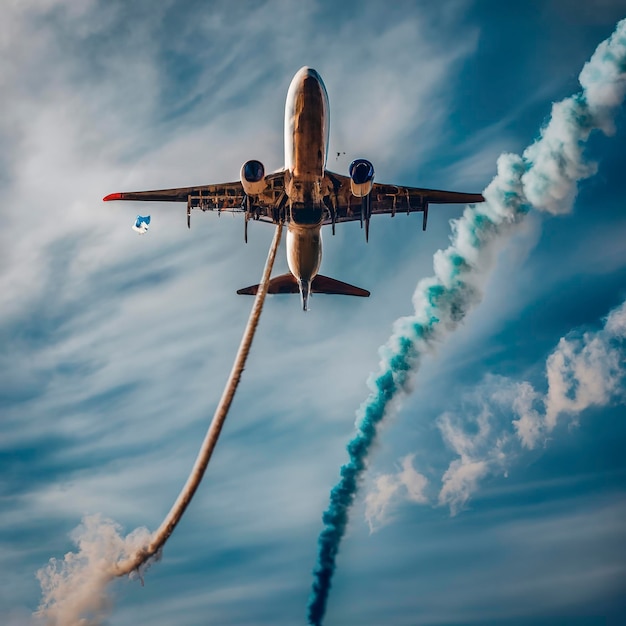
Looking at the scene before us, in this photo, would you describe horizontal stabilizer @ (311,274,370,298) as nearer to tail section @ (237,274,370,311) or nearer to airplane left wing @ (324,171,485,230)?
tail section @ (237,274,370,311)

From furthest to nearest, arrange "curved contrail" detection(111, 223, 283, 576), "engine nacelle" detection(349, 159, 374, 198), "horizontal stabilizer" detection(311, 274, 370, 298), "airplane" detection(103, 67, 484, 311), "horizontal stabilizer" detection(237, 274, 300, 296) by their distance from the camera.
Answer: "horizontal stabilizer" detection(311, 274, 370, 298), "horizontal stabilizer" detection(237, 274, 300, 296), "engine nacelle" detection(349, 159, 374, 198), "airplane" detection(103, 67, 484, 311), "curved contrail" detection(111, 223, 283, 576)

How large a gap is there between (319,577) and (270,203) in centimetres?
2475

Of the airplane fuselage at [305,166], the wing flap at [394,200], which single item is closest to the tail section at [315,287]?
the airplane fuselage at [305,166]

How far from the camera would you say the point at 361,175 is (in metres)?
40.7

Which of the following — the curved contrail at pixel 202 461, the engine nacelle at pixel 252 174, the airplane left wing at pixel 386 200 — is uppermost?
the airplane left wing at pixel 386 200

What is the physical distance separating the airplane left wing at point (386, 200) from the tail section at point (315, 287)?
614 cm

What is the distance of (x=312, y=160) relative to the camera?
38906 millimetres

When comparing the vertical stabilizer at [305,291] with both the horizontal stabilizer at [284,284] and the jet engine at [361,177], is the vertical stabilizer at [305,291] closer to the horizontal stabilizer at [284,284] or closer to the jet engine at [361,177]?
the horizontal stabilizer at [284,284]

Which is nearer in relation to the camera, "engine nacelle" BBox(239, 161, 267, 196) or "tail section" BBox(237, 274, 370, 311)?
"engine nacelle" BBox(239, 161, 267, 196)

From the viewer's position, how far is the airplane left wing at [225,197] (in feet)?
144

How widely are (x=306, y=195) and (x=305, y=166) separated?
7.58ft

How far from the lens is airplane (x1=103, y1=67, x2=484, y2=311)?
124 feet

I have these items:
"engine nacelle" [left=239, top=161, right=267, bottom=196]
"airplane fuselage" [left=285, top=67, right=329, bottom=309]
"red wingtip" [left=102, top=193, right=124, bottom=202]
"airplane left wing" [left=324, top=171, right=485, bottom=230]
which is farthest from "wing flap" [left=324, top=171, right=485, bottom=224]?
"red wingtip" [left=102, top=193, right=124, bottom=202]

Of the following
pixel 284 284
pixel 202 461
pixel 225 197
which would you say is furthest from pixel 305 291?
pixel 202 461
